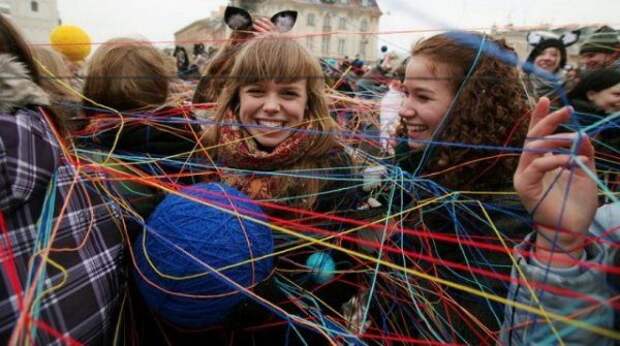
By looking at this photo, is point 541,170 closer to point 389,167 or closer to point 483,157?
point 483,157

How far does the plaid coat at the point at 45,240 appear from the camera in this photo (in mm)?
694

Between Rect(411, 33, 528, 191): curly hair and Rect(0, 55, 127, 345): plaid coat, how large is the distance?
0.94 metres

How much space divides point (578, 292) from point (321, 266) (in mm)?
657

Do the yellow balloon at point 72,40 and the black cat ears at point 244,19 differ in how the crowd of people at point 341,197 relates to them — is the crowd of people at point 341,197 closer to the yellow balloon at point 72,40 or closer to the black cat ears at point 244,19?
the black cat ears at point 244,19

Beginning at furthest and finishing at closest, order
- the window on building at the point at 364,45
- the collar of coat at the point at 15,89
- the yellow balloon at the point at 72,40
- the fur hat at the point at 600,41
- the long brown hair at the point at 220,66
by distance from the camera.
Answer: the window on building at the point at 364,45
the yellow balloon at the point at 72,40
the long brown hair at the point at 220,66
the fur hat at the point at 600,41
the collar of coat at the point at 15,89

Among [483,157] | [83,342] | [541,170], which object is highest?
[541,170]

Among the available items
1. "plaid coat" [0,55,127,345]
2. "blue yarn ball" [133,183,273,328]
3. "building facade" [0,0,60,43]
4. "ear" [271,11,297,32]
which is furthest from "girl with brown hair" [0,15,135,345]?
"building facade" [0,0,60,43]

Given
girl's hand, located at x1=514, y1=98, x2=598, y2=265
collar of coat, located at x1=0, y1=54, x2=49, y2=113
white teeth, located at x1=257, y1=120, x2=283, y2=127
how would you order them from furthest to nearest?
white teeth, located at x1=257, y1=120, x2=283, y2=127, collar of coat, located at x1=0, y1=54, x2=49, y2=113, girl's hand, located at x1=514, y1=98, x2=598, y2=265

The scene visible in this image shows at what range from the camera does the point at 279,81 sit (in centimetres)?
134

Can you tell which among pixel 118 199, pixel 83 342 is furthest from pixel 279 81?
pixel 83 342

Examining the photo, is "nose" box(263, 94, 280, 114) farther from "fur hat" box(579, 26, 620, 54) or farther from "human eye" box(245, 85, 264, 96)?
"fur hat" box(579, 26, 620, 54)

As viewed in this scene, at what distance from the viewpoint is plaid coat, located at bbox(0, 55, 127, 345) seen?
694 mm

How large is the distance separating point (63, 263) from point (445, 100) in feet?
3.64

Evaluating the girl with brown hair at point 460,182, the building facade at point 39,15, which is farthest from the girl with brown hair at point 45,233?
→ the building facade at point 39,15
